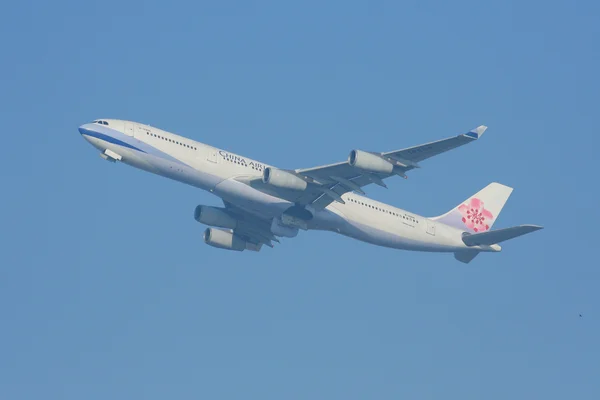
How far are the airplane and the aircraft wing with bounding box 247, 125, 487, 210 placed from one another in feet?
0.19

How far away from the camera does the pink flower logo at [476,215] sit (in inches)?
3031

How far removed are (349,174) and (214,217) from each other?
12727 mm

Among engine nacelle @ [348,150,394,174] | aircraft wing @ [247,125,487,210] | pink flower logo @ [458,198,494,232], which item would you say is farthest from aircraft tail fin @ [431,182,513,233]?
engine nacelle @ [348,150,394,174]

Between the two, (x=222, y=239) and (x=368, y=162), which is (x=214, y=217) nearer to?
(x=222, y=239)

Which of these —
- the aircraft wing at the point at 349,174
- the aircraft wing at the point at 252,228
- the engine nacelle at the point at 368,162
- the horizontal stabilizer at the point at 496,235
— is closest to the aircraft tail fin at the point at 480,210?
the horizontal stabilizer at the point at 496,235

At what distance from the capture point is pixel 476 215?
7769cm

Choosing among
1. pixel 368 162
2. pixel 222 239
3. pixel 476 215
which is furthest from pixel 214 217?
pixel 476 215

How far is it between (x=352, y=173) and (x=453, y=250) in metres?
12.3

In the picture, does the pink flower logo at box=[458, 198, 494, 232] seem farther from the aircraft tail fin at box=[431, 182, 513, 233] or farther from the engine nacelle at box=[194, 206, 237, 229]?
the engine nacelle at box=[194, 206, 237, 229]

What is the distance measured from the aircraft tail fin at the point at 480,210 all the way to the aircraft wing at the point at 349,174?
36.1 feet

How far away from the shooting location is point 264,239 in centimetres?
7700

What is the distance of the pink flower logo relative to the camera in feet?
253

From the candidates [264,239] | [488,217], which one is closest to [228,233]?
[264,239]

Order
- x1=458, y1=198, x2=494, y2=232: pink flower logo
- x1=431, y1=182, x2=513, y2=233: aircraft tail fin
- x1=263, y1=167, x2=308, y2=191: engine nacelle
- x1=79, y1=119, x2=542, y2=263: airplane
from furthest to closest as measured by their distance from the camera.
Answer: x1=458, y1=198, x2=494, y2=232: pink flower logo, x1=431, y1=182, x2=513, y2=233: aircraft tail fin, x1=263, y1=167, x2=308, y2=191: engine nacelle, x1=79, y1=119, x2=542, y2=263: airplane
